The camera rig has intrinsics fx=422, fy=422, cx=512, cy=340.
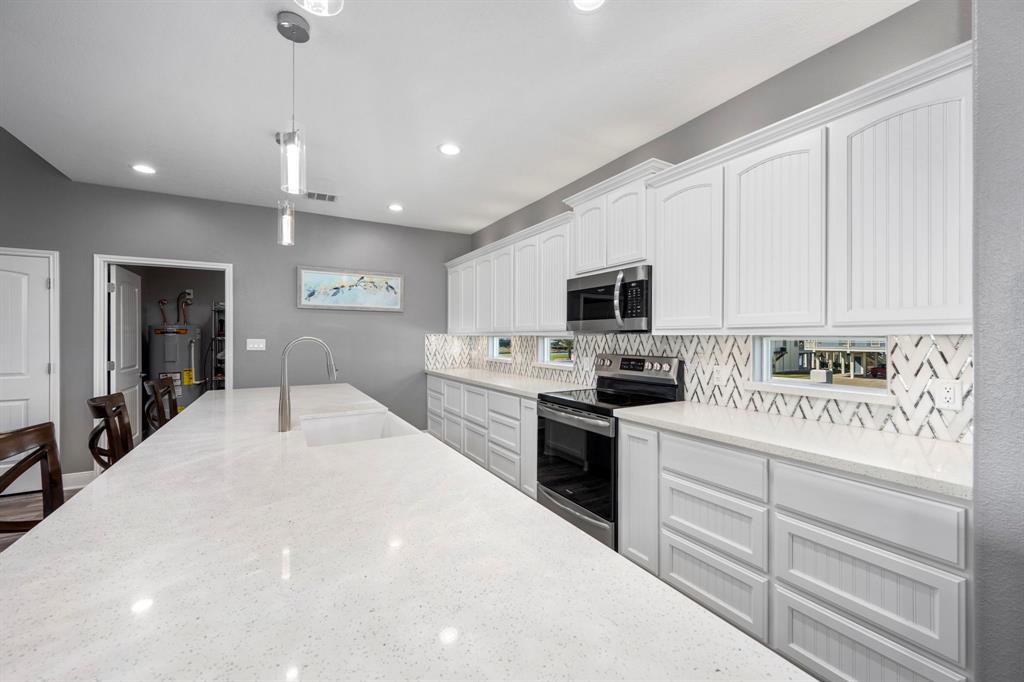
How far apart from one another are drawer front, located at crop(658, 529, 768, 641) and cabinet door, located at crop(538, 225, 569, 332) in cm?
172

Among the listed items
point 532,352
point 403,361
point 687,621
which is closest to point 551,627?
point 687,621

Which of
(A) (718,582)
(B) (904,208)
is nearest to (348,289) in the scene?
(A) (718,582)

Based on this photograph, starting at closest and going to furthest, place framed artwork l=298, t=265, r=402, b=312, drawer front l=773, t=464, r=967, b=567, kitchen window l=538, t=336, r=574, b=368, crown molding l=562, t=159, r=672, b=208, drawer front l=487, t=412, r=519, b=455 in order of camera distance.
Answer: drawer front l=773, t=464, r=967, b=567
crown molding l=562, t=159, r=672, b=208
drawer front l=487, t=412, r=519, b=455
kitchen window l=538, t=336, r=574, b=368
framed artwork l=298, t=265, r=402, b=312

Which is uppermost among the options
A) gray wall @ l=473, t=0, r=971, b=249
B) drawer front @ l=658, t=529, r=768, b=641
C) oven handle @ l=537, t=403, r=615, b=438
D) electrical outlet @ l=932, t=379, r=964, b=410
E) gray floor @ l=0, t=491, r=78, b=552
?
gray wall @ l=473, t=0, r=971, b=249

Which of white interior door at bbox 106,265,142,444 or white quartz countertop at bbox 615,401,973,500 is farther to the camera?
white interior door at bbox 106,265,142,444

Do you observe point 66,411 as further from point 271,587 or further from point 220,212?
point 271,587

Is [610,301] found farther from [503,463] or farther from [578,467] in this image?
[503,463]

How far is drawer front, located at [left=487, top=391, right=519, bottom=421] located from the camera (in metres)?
3.25

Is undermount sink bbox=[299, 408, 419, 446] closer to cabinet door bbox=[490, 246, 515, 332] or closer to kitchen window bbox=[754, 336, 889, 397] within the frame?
cabinet door bbox=[490, 246, 515, 332]

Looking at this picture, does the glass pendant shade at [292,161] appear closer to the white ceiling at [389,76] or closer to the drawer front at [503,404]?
the white ceiling at [389,76]

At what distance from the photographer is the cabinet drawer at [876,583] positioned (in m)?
1.21

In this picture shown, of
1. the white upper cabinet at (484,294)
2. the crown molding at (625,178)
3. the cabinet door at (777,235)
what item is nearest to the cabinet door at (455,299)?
the white upper cabinet at (484,294)

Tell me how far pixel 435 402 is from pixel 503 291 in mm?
1626

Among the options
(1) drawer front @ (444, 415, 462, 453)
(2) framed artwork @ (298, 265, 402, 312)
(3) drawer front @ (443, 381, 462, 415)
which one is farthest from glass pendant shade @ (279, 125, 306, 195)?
(2) framed artwork @ (298, 265, 402, 312)
